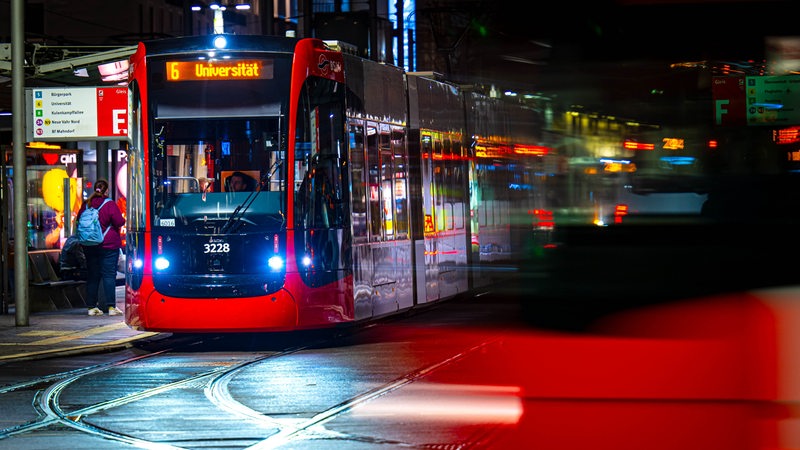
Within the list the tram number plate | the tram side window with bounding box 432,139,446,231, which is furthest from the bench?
the tram number plate

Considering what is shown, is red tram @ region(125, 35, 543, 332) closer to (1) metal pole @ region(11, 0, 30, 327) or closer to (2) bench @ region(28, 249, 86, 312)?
(1) metal pole @ region(11, 0, 30, 327)

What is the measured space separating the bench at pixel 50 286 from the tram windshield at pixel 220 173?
632cm

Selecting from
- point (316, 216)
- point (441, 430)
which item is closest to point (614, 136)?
point (441, 430)

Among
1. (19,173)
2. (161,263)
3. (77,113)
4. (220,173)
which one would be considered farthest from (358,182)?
(19,173)

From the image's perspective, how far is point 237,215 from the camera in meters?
14.1

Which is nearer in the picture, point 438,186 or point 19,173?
point 19,173

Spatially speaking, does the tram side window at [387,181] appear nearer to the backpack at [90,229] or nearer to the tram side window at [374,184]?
the tram side window at [374,184]

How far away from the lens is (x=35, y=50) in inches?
786

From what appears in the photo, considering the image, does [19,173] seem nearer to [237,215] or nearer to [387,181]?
[237,215]

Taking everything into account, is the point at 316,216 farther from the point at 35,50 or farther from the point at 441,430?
the point at 35,50

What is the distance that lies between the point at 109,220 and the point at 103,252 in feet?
1.44

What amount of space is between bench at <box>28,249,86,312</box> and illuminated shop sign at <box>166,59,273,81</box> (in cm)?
653

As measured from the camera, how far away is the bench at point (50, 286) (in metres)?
19.9

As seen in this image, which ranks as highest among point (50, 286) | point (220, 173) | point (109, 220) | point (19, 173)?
point (19, 173)
